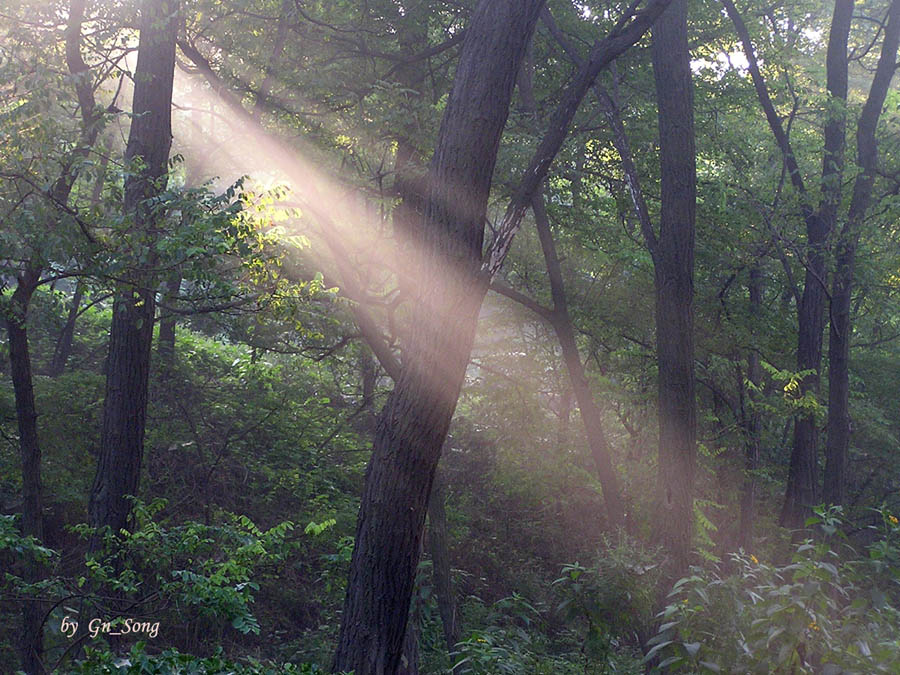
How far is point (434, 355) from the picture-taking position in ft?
18.9

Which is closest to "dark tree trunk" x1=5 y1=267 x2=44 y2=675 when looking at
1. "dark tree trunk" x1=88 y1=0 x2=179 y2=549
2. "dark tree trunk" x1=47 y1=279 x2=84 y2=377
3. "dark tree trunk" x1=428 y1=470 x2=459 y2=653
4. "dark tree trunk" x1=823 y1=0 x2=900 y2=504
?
"dark tree trunk" x1=88 y1=0 x2=179 y2=549

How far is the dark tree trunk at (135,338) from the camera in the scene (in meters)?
7.52

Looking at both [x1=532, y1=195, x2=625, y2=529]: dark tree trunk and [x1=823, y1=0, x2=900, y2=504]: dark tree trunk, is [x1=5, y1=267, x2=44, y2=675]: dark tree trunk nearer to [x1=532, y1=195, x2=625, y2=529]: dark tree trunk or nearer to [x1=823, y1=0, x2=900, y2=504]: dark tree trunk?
[x1=532, y1=195, x2=625, y2=529]: dark tree trunk

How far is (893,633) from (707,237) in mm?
9552

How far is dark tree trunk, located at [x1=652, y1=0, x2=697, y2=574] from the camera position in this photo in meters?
9.22

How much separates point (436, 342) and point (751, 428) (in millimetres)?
9977

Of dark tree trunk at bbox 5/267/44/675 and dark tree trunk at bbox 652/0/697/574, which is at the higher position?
dark tree trunk at bbox 652/0/697/574

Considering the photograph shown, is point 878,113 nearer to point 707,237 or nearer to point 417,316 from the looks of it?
point 707,237

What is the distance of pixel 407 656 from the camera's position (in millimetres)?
9094

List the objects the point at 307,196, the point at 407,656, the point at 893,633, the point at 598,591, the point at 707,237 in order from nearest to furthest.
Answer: the point at 893,633, the point at 598,591, the point at 407,656, the point at 307,196, the point at 707,237

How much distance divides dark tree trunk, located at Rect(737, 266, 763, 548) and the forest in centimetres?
7

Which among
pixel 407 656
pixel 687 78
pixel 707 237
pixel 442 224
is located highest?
pixel 687 78

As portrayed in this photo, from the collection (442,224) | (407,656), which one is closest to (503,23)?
(442,224)

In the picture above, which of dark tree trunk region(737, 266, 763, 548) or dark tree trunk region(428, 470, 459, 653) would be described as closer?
dark tree trunk region(428, 470, 459, 653)
